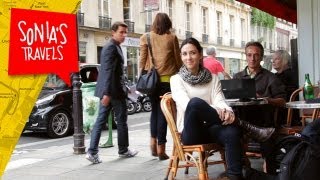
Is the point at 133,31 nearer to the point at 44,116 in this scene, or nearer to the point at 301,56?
the point at 44,116

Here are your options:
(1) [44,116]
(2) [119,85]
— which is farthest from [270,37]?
(2) [119,85]

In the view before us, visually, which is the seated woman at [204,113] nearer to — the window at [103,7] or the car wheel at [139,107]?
the car wheel at [139,107]

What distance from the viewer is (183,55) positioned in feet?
14.9

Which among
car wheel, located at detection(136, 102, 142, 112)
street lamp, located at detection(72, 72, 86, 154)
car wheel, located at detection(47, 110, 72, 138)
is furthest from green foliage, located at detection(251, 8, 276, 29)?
street lamp, located at detection(72, 72, 86, 154)

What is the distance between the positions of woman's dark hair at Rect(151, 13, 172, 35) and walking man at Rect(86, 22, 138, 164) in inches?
22.0

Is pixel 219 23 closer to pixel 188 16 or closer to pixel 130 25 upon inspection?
pixel 188 16

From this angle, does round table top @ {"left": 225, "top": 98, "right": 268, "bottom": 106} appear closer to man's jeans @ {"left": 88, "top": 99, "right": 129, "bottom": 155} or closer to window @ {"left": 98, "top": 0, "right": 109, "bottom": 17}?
man's jeans @ {"left": 88, "top": 99, "right": 129, "bottom": 155}

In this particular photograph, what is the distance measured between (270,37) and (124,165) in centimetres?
4911

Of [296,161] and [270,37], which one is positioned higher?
[270,37]

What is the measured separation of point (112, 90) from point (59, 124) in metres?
5.59

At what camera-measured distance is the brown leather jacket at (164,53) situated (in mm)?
6090

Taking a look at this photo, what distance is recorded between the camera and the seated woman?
4012 mm

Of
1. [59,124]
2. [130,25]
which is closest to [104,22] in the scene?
[130,25]

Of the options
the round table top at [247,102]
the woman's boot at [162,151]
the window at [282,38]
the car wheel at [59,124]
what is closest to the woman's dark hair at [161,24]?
the woman's boot at [162,151]
